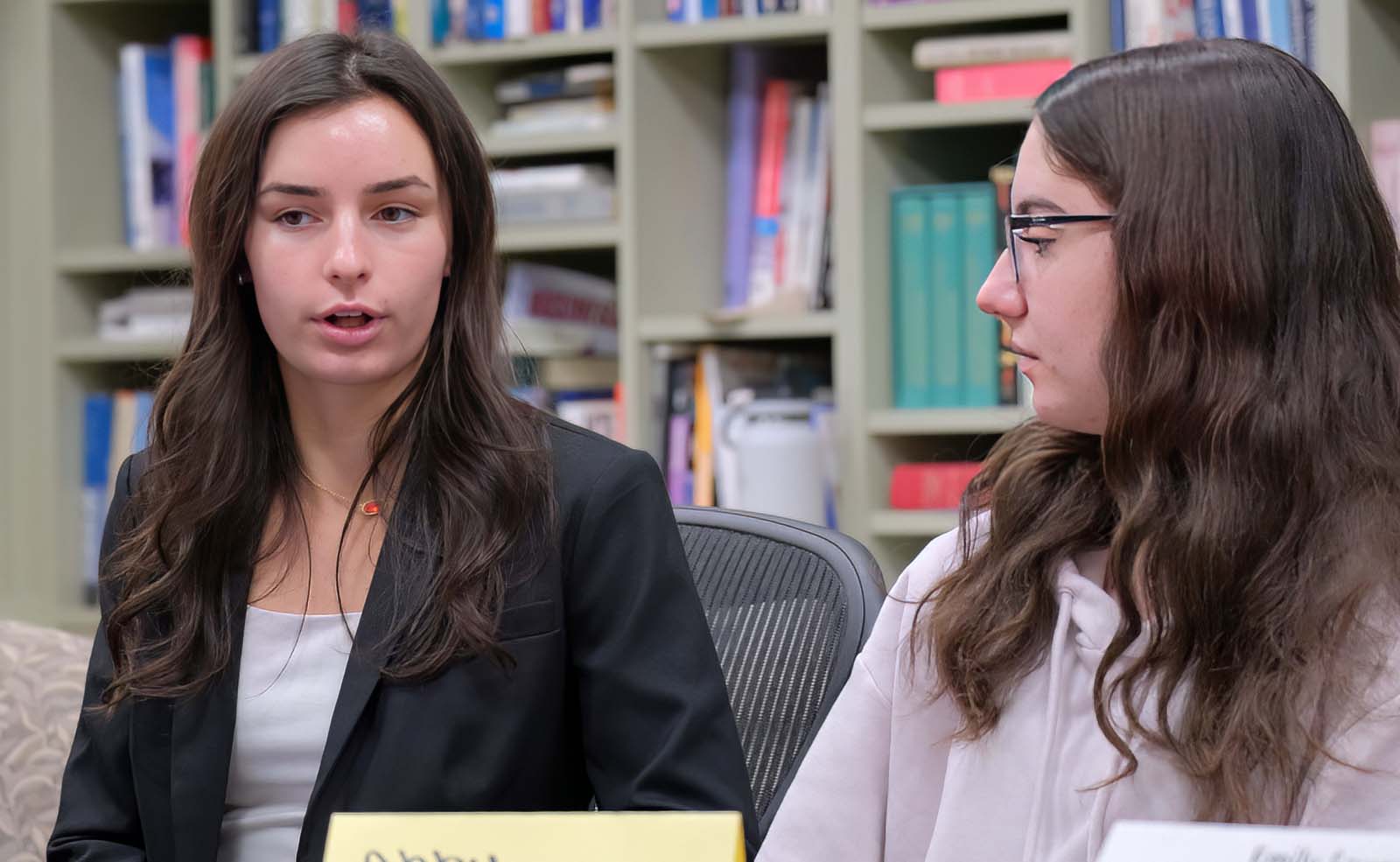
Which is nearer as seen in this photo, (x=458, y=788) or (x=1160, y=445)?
(x=1160, y=445)

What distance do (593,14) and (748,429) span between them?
0.79 m

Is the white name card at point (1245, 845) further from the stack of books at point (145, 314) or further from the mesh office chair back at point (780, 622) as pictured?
the stack of books at point (145, 314)

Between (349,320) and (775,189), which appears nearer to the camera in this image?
(349,320)

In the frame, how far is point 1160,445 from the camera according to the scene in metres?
1.00

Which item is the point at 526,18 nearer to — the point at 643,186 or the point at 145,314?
the point at 643,186

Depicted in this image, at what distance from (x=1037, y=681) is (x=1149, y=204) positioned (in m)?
A: 0.32

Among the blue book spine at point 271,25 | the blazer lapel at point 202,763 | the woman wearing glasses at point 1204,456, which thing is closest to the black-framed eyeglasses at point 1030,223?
the woman wearing glasses at point 1204,456

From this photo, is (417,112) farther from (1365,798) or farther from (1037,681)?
(1365,798)

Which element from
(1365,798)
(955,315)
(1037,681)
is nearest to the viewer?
(1365,798)

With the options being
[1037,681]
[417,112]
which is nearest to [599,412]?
[417,112]

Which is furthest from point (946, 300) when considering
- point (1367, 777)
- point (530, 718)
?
point (1367, 777)

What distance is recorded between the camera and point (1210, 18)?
7.91 feet

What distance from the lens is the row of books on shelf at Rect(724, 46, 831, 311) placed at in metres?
2.73

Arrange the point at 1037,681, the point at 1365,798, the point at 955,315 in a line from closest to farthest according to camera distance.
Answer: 1. the point at 1365,798
2. the point at 1037,681
3. the point at 955,315
